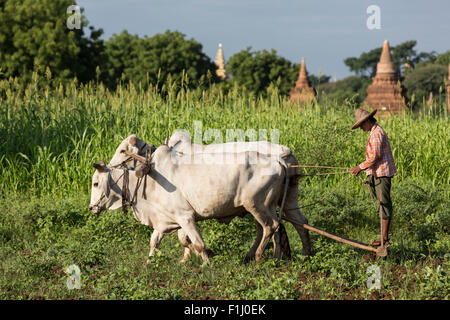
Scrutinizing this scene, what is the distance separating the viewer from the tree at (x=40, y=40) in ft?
107

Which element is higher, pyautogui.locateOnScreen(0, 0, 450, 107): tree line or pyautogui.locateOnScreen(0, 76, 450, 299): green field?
pyautogui.locateOnScreen(0, 0, 450, 107): tree line

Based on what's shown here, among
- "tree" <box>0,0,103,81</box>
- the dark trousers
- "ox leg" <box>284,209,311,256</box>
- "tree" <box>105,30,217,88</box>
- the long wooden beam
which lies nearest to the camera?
the long wooden beam

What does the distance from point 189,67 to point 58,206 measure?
37448 millimetres

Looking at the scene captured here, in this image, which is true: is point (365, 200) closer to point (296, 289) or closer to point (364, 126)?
point (364, 126)

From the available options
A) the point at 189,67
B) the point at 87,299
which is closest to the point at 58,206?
the point at 87,299

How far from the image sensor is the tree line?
32688 millimetres

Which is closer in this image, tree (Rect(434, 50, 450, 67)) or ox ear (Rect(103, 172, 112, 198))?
ox ear (Rect(103, 172, 112, 198))

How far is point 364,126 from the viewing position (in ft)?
20.1

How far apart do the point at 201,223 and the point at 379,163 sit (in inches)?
114

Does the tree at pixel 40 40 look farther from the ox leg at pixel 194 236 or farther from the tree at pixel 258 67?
the ox leg at pixel 194 236

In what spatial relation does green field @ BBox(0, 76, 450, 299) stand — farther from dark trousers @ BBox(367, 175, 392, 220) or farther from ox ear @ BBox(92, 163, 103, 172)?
ox ear @ BBox(92, 163, 103, 172)

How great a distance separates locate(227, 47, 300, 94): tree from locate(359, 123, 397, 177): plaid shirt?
44462 millimetres
